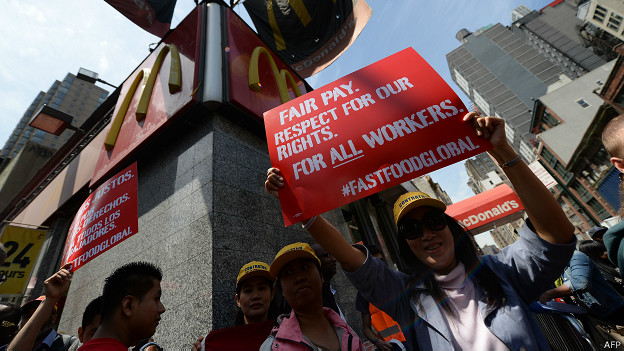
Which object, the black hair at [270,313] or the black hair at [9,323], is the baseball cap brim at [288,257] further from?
the black hair at [9,323]

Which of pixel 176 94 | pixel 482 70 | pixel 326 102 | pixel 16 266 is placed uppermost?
pixel 482 70

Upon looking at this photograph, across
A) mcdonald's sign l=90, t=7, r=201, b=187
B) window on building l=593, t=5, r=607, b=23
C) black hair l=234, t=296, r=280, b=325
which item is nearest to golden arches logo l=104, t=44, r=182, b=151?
mcdonald's sign l=90, t=7, r=201, b=187

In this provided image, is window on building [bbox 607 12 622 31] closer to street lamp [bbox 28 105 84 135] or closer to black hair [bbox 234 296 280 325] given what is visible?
black hair [bbox 234 296 280 325]

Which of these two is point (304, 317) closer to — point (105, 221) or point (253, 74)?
point (105, 221)

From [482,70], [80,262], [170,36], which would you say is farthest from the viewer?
[482,70]

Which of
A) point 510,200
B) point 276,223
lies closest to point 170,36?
point 276,223

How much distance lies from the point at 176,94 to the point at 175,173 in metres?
1.65

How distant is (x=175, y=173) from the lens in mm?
4645

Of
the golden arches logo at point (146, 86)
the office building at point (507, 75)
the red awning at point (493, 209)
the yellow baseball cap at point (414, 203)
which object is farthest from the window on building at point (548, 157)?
the yellow baseball cap at point (414, 203)

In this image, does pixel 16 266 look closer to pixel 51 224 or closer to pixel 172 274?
pixel 51 224

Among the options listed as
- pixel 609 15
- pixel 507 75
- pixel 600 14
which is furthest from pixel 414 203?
pixel 507 75

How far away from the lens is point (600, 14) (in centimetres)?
4556

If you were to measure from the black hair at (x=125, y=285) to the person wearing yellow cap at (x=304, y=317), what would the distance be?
3.13 feet

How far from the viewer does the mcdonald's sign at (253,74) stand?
201 inches
